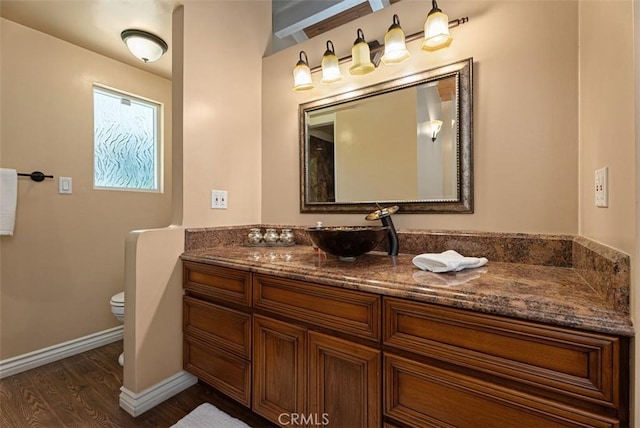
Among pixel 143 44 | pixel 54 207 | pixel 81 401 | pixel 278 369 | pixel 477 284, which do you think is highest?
pixel 143 44

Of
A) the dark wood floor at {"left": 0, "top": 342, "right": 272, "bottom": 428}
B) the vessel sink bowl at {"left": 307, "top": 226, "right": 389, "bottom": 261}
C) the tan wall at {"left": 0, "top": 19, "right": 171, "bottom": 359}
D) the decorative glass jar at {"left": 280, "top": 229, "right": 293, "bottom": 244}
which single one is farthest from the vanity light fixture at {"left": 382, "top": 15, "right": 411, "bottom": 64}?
the tan wall at {"left": 0, "top": 19, "right": 171, "bottom": 359}

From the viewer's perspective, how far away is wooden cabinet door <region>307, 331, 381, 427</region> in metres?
1.01

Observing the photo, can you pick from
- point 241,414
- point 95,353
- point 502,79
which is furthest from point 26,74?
point 502,79

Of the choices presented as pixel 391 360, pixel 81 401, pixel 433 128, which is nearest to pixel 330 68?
pixel 433 128

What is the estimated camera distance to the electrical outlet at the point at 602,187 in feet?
2.82

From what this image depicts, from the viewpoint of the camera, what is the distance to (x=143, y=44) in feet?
6.70

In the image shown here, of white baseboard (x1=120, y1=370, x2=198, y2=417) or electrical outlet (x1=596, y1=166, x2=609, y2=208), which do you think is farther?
white baseboard (x1=120, y1=370, x2=198, y2=417)

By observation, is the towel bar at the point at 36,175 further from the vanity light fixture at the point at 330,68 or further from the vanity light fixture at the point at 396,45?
the vanity light fixture at the point at 396,45

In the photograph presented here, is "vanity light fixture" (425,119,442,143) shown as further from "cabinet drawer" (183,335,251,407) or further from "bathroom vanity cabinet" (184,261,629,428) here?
"cabinet drawer" (183,335,251,407)

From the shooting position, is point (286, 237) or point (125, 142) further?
point (125, 142)

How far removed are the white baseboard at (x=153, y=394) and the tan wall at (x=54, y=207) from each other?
1.00m

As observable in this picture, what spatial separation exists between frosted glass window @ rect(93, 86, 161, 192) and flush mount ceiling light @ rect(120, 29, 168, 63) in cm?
58

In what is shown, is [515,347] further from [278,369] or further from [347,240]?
[278,369]

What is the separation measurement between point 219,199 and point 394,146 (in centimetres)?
115
